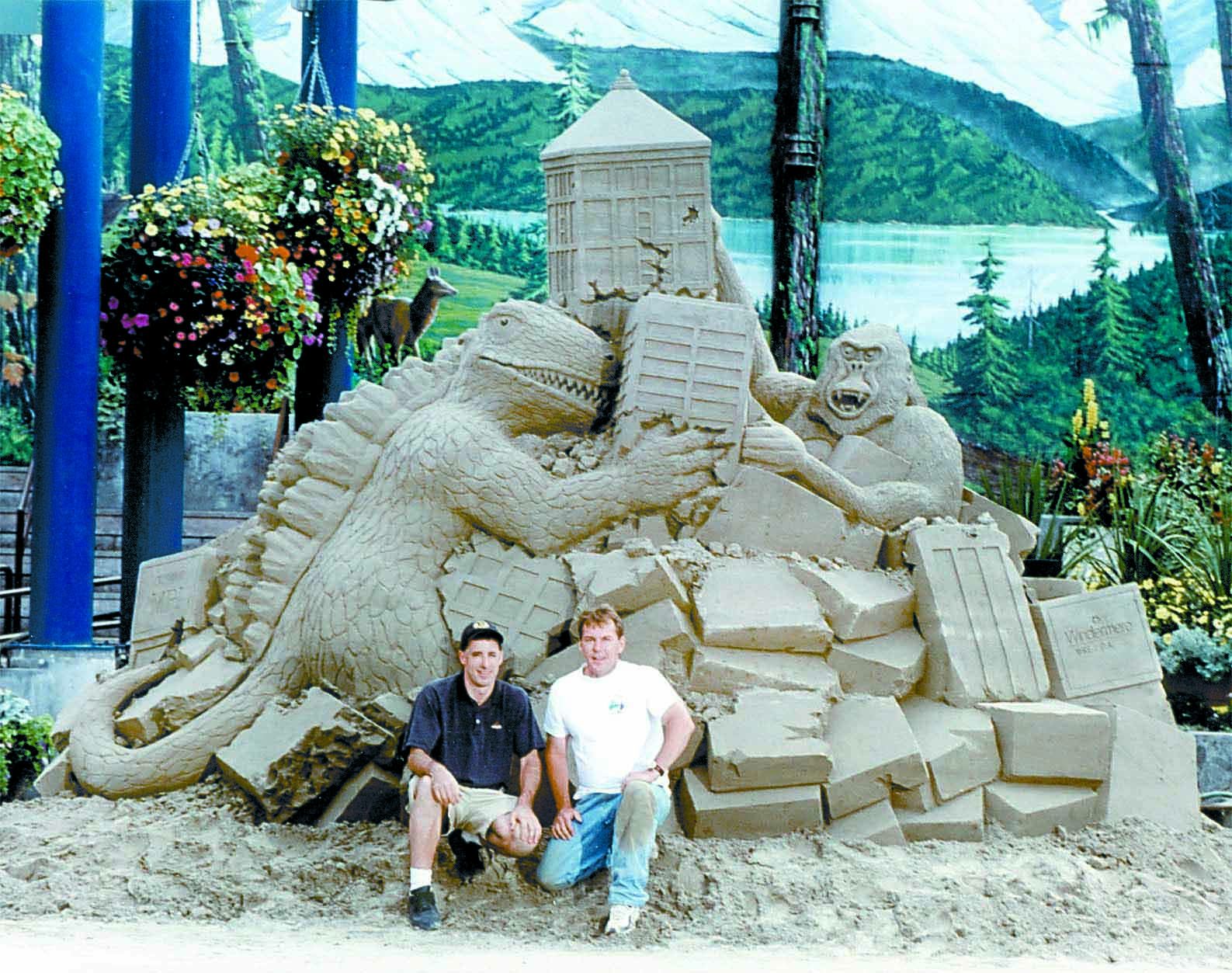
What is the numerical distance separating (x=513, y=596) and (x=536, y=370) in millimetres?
865

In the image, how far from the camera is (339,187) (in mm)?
7145

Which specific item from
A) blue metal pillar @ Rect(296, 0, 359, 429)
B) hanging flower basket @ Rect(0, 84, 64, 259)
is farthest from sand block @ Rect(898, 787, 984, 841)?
blue metal pillar @ Rect(296, 0, 359, 429)

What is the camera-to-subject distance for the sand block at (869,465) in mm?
5125

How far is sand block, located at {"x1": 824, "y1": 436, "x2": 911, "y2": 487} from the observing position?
5.12 metres

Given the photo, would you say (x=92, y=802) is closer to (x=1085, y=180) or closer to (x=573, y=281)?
(x=573, y=281)

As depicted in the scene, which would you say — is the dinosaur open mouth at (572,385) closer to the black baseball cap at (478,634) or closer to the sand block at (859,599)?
the sand block at (859,599)

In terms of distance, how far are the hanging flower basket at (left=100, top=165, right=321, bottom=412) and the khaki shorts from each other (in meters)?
3.40

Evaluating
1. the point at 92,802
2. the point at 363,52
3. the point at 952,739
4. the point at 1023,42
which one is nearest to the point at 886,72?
the point at 1023,42

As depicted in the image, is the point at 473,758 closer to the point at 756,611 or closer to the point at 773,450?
the point at 756,611

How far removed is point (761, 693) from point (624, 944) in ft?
3.52

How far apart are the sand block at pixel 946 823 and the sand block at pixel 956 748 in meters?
0.05

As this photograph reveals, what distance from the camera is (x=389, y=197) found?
7219 mm

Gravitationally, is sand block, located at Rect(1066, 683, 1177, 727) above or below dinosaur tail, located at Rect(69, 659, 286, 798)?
above

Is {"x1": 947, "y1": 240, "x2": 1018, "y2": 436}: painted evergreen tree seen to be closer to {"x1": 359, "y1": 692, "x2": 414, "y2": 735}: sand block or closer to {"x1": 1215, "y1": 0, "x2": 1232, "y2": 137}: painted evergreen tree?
{"x1": 1215, "y1": 0, "x2": 1232, "y2": 137}: painted evergreen tree
